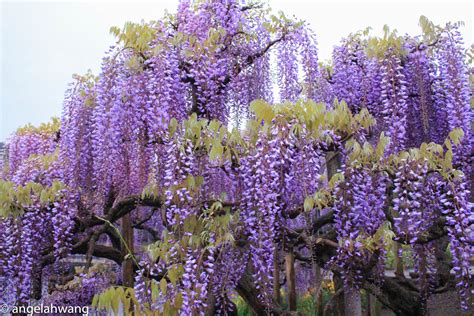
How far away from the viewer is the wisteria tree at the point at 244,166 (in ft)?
11.9

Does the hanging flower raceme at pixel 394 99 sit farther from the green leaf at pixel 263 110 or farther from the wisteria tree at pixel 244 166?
the green leaf at pixel 263 110

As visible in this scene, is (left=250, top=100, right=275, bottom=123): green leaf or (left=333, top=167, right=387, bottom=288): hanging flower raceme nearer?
(left=250, top=100, right=275, bottom=123): green leaf

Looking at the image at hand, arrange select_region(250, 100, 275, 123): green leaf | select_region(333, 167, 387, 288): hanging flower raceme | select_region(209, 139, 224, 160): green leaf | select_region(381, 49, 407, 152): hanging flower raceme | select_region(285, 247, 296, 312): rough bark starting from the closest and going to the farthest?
1. select_region(209, 139, 224, 160): green leaf
2. select_region(250, 100, 275, 123): green leaf
3. select_region(333, 167, 387, 288): hanging flower raceme
4. select_region(381, 49, 407, 152): hanging flower raceme
5. select_region(285, 247, 296, 312): rough bark

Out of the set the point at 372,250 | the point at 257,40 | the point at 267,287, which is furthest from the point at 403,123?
the point at 267,287

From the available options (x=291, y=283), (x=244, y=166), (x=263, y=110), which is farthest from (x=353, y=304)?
(x=263, y=110)

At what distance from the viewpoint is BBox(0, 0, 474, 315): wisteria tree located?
143 inches

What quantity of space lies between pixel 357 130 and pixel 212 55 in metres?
1.45

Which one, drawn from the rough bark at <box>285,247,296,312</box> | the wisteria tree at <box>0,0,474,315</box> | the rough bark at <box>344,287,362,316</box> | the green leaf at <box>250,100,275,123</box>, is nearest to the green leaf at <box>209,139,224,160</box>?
the wisteria tree at <box>0,0,474,315</box>

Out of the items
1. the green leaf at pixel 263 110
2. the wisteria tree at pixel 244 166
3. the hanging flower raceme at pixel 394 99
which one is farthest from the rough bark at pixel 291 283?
the green leaf at pixel 263 110

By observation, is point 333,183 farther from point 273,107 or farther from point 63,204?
point 63,204

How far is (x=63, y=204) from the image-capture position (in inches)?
169

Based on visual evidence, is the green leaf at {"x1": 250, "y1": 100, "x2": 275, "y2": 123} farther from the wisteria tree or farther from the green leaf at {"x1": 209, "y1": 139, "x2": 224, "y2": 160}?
the green leaf at {"x1": 209, "y1": 139, "x2": 224, "y2": 160}

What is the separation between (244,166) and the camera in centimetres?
374

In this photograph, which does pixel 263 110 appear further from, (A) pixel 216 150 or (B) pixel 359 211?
(B) pixel 359 211
